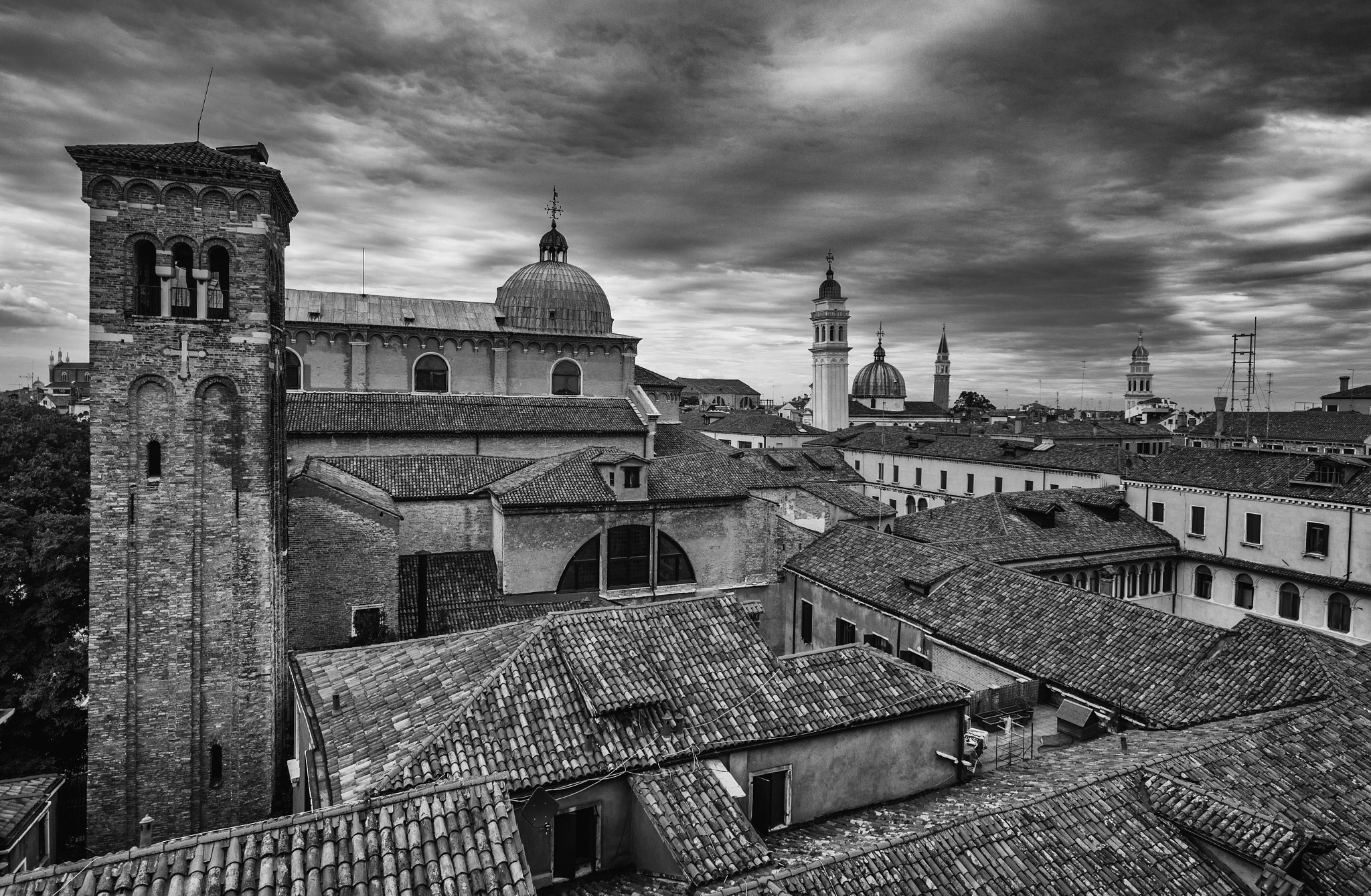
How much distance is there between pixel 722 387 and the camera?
130 meters

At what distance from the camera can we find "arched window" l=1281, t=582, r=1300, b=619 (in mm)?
27297

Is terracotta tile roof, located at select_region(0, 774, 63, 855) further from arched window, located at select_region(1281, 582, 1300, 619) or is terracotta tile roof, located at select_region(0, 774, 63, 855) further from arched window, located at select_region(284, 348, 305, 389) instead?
arched window, located at select_region(1281, 582, 1300, 619)

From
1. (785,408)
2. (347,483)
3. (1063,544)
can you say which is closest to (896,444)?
(1063,544)

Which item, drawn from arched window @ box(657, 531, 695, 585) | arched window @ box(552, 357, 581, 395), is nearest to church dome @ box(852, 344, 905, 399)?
arched window @ box(552, 357, 581, 395)

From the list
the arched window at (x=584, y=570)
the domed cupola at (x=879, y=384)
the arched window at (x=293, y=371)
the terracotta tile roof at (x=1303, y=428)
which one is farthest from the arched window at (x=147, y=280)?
the domed cupola at (x=879, y=384)

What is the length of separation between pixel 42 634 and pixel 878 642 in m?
22.5

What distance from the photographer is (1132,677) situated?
1436cm

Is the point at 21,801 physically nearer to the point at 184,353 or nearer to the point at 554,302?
the point at 184,353

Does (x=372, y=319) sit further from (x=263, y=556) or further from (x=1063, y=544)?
(x=1063, y=544)

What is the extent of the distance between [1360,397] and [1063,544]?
259 ft

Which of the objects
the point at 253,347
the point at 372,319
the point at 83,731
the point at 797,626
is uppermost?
the point at 372,319

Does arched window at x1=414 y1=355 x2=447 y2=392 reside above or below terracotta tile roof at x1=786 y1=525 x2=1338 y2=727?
above

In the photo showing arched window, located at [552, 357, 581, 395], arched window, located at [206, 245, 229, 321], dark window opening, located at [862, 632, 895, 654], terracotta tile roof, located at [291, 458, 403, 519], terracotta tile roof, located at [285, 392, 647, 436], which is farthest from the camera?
arched window, located at [552, 357, 581, 395]

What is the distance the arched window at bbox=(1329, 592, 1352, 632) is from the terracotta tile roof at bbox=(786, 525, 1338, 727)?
1546cm
